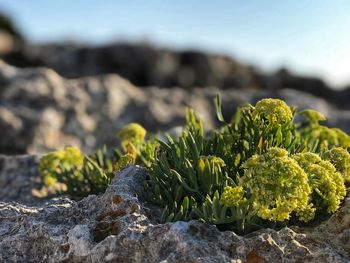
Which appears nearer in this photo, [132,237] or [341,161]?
[132,237]

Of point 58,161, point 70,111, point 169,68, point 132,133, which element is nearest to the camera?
point 132,133

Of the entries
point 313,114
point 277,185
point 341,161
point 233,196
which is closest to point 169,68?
point 313,114

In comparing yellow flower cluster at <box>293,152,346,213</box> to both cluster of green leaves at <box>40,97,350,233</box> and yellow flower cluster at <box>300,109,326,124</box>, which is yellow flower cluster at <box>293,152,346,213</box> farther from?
yellow flower cluster at <box>300,109,326,124</box>

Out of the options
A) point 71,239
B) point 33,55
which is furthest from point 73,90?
point 33,55

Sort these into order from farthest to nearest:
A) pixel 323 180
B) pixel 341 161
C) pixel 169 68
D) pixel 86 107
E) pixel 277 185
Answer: pixel 169 68 → pixel 86 107 → pixel 341 161 → pixel 323 180 → pixel 277 185

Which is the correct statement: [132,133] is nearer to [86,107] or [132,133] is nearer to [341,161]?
[341,161]

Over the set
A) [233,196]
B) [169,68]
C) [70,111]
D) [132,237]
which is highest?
[233,196]
